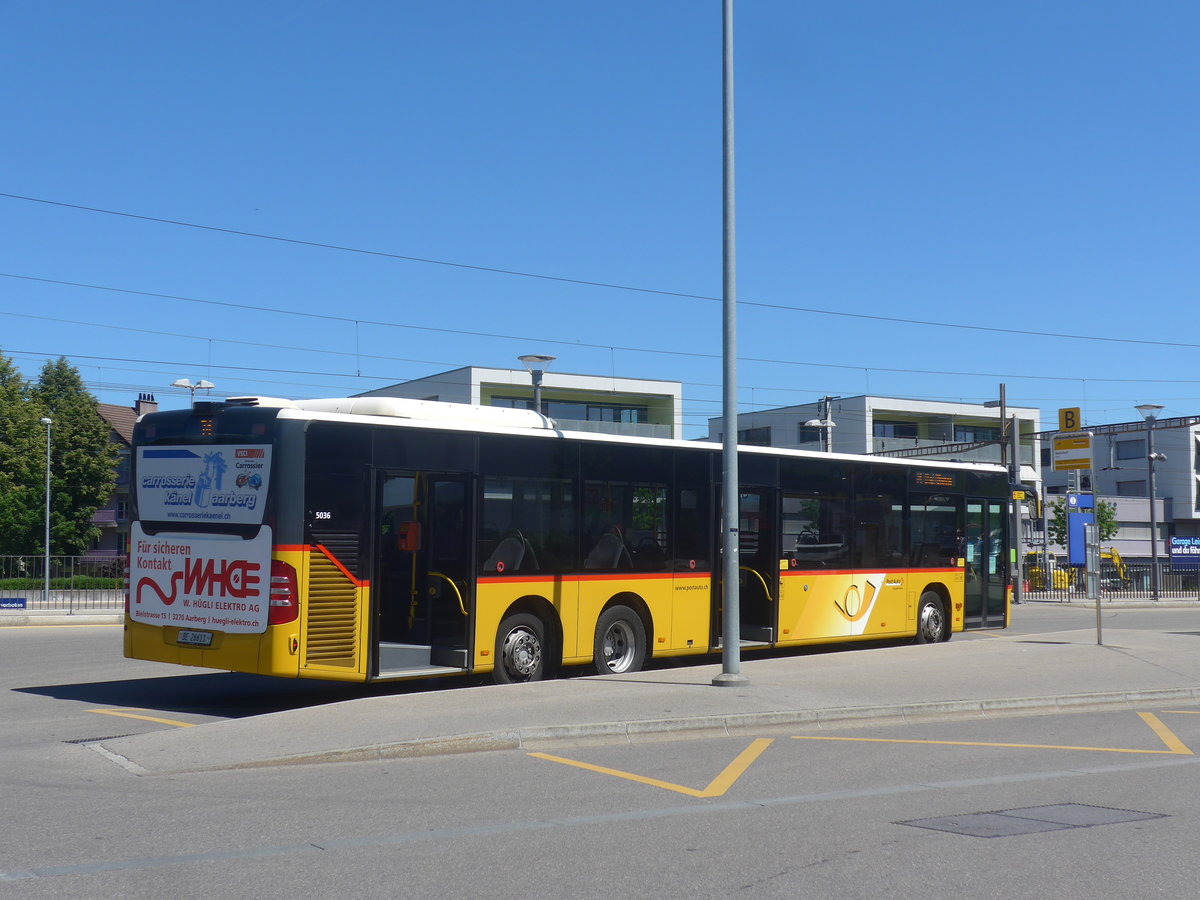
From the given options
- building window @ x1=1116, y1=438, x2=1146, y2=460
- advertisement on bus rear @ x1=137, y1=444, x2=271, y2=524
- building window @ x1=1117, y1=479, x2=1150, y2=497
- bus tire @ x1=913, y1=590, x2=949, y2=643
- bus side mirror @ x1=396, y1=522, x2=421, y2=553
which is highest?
building window @ x1=1116, y1=438, x2=1146, y2=460

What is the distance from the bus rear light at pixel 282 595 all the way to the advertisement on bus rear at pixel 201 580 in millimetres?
61

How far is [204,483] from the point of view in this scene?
12758mm

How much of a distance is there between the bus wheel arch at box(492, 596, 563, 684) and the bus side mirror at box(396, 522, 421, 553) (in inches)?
53.6

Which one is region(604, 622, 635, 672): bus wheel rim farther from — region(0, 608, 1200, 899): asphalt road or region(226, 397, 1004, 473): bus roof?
region(0, 608, 1200, 899): asphalt road

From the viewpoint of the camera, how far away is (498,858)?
673 centimetres

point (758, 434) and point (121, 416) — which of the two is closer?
point (758, 434)

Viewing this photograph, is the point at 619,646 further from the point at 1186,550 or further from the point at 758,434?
the point at 758,434

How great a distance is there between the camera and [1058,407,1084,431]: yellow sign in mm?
23234

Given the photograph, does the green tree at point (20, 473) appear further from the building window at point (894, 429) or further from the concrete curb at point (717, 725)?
the concrete curb at point (717, 725)

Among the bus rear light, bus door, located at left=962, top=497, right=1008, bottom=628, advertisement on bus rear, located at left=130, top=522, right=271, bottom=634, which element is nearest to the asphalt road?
advertisement on bus rear, located at left=130, top=522, right=271, bottom=634

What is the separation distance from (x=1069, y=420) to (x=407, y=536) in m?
14.7

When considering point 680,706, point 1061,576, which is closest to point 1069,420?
point 680,706

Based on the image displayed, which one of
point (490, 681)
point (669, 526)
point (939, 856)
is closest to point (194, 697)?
point (490, 681)

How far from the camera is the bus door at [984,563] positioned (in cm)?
2205
